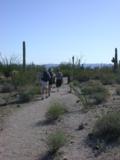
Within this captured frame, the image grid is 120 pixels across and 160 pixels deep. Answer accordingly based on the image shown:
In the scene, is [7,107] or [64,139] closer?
[64,139]

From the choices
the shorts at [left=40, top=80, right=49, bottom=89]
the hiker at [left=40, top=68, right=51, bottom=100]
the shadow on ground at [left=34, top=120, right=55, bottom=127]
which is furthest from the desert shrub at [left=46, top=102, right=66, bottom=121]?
the shorts at [left=40, top=80, right=49, bottom=89]

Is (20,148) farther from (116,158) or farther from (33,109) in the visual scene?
(33,109)

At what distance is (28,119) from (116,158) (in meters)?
7.66

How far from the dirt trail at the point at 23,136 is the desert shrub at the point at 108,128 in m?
1.68

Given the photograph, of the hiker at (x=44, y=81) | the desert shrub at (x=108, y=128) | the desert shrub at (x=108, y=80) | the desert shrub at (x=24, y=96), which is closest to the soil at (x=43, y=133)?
the desert shrub at (x=108, y=128)

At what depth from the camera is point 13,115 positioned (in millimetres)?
20109

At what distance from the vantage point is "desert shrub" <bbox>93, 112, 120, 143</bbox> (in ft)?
42.7

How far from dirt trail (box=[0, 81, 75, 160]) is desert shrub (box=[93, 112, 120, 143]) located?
1.68m

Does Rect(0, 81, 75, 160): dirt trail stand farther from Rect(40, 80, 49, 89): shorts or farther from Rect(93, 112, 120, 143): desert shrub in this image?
Rect(40, 80, 49, 89): shorts

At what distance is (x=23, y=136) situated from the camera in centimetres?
1496

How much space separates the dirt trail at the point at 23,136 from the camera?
1268 cm

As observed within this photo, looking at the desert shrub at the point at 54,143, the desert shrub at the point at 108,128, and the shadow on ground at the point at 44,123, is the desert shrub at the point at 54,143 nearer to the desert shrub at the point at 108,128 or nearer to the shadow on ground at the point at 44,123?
the desert shrub at the point at 108,128

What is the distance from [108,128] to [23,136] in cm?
315

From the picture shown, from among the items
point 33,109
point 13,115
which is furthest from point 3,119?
point 33,109
